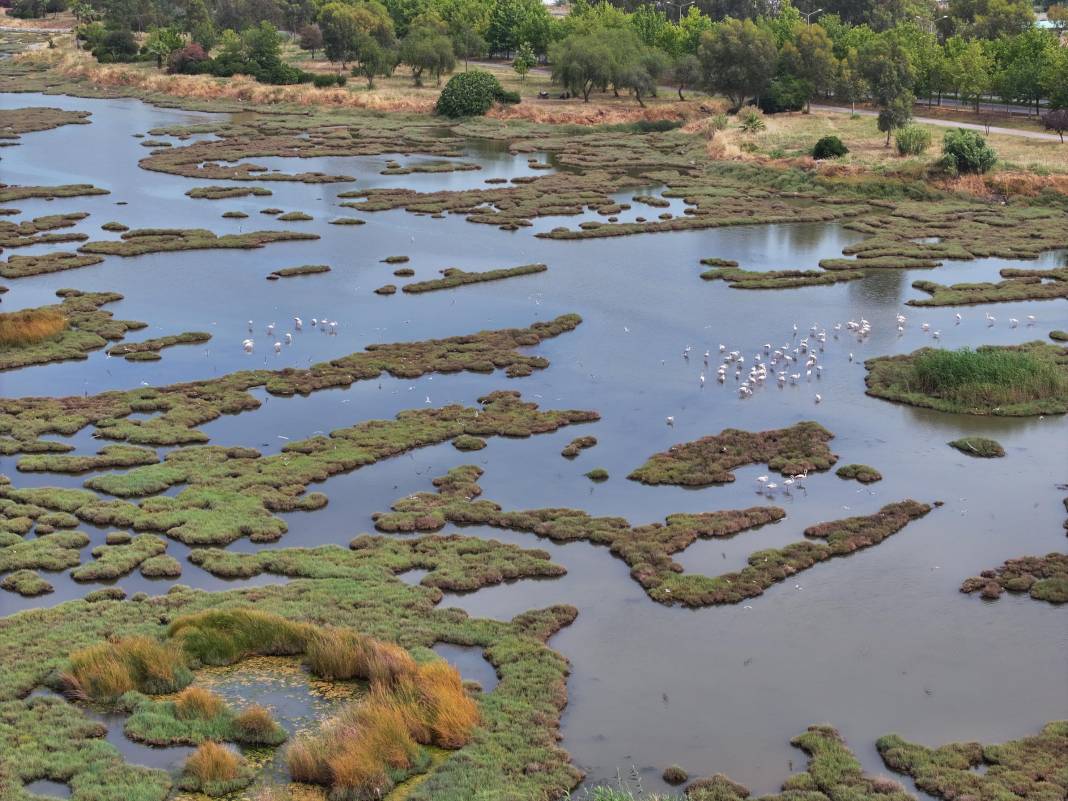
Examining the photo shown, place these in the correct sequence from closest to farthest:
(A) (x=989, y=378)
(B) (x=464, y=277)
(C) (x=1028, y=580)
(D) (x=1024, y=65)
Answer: (C) (x=1028, y=580), (A) (x=989, y=378), (B) (x=464, y=277), (D) (x=1024, y=65)

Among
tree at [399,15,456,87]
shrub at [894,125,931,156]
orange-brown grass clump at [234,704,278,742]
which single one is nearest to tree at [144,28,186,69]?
tree at [399,15,456,87]

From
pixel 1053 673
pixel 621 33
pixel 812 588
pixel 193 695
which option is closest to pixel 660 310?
pixel 812 588

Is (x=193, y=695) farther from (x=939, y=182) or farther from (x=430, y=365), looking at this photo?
(x=939, y=182)

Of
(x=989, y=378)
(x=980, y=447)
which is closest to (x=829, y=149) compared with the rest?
(x=989, y=378)

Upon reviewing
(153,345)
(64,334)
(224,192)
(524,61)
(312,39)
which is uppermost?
(312,39)

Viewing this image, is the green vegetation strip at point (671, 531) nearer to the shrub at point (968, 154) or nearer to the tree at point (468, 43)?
the shrub at point (968, 154)

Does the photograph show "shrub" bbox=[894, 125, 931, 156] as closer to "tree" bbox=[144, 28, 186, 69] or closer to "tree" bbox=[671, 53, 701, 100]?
"tree" bbox=[671, 53, 701, 100]

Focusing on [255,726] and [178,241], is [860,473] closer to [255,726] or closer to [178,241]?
[255,726]
